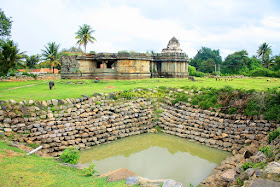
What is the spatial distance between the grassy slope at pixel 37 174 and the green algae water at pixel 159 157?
7.30ft

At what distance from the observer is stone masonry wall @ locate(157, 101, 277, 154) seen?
32.9 ft

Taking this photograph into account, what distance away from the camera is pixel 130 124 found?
12.2 m

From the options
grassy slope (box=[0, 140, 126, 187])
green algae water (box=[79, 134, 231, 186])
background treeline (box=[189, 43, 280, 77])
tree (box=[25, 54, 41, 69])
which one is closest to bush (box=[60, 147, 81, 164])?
grassy slope (box=[0, 140, 126, 187])

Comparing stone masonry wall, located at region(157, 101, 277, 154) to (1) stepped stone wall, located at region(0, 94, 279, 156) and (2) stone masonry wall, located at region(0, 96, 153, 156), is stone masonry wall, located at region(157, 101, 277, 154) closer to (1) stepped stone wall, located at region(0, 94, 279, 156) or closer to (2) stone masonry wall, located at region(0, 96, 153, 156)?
(1) stepped stone wall, located at region(0, 94, 279, 156)

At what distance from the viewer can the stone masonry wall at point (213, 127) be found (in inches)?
395

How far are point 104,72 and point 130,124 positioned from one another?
958 cm

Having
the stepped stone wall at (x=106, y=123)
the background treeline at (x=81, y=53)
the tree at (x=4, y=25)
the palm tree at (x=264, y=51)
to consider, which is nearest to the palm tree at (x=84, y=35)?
the background treeline at (x=81, y=53)

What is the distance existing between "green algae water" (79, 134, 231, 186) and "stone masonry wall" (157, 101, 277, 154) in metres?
0.52

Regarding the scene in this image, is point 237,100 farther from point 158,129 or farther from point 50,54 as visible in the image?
point 50,54

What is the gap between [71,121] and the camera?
34.0 feet

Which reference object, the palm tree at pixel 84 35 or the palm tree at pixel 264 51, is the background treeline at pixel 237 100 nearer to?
the palm tree at pixel 84 35

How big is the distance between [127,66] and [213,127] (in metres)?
10.8

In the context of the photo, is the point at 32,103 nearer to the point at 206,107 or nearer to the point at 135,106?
the point at 135,106

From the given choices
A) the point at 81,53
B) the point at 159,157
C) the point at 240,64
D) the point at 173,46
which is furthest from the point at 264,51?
the point at 159,157
